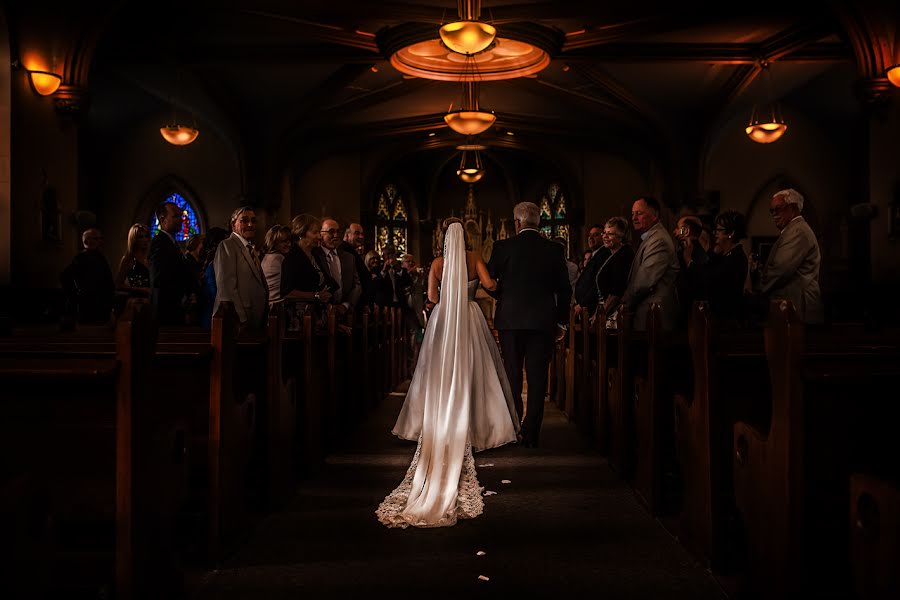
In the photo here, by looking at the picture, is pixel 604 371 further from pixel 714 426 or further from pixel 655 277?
pixel 714 426

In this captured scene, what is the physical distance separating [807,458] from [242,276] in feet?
12.6

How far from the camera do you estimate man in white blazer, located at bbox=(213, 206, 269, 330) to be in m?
5.36

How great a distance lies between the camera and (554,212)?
2255 centimetres

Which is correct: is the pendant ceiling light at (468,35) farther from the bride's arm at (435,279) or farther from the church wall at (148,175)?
the church wall at (148,175)

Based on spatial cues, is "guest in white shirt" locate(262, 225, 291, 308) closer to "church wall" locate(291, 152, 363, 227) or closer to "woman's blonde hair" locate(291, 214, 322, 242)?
"woman's blonde hair" locate(291, 214, 322, 242)

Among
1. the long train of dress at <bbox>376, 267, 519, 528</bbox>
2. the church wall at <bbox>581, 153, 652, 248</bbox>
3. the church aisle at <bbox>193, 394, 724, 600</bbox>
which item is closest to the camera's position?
the church aisle at <bbox>193, 394, 724, 600</bbox>

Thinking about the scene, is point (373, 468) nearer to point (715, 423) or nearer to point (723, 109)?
point (715, 423)

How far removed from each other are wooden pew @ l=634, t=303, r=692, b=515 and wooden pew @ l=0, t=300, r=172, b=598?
2.27m

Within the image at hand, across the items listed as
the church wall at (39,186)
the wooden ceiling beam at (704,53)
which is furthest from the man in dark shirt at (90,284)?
the wooden ceiling beam at (704,53)

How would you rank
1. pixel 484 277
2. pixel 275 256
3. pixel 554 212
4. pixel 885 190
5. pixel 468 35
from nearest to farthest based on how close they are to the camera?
pixel 484 277 < pixel 275 256 < pixel 468 35 < pixel 885 190 < pixel 554 212

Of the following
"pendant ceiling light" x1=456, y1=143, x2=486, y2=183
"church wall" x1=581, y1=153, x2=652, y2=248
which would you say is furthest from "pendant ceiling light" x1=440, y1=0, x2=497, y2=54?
"church wall" x1=581, y1=153, x2=652, y2=248

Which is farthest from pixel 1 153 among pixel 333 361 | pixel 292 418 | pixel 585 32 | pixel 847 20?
pixel 847 20

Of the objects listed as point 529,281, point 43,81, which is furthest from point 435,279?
point 43,81

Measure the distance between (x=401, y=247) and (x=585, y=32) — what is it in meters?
12.8
